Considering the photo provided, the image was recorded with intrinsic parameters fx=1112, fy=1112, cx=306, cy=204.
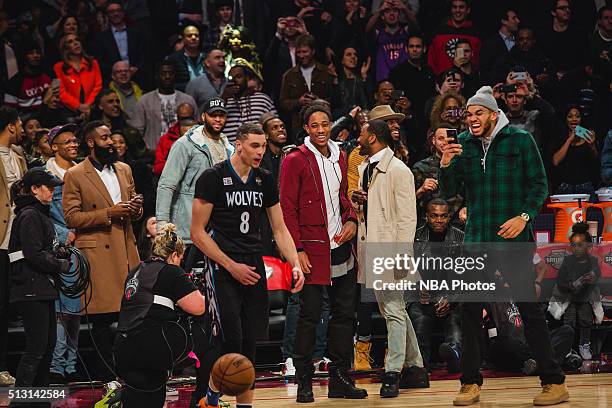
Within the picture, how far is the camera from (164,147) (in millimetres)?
12203

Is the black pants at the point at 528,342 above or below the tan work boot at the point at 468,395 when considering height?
above

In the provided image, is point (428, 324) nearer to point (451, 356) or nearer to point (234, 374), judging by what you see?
point (451, 356)

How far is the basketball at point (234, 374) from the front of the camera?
23.7 feet

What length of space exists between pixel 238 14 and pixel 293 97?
2120 millimetres

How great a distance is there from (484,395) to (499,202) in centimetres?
165

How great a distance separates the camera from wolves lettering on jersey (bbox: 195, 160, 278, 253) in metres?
7.88

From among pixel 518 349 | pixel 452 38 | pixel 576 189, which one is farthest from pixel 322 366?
pixel 452 38

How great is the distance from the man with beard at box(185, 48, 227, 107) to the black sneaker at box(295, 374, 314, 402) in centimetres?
528

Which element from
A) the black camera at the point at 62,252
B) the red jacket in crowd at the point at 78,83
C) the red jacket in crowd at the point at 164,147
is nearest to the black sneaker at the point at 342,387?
the black camera at the point at 62,252

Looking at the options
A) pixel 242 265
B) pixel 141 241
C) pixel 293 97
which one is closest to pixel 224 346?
pixel 242 265

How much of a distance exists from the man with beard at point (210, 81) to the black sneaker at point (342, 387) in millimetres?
5223

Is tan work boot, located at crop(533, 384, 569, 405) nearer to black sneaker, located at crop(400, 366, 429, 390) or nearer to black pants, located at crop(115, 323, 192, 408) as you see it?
black sneaker, located at crop(400, 366, 429, 390)

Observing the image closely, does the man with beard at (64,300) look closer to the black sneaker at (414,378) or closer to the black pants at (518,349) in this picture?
the black sneaker at (414,378)

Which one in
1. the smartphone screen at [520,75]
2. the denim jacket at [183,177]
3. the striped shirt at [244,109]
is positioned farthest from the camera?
the smartphone screen at [520,75]
